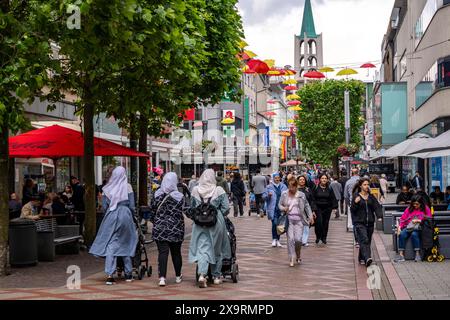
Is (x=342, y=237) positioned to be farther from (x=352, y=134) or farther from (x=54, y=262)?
(x=352, y=134)

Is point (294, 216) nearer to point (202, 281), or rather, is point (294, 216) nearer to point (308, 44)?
point (202, 281)

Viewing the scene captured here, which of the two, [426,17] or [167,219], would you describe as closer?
[167,219]

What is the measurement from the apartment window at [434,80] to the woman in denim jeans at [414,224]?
55.0ft

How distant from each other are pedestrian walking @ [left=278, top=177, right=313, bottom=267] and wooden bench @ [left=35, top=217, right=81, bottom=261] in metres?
4.59

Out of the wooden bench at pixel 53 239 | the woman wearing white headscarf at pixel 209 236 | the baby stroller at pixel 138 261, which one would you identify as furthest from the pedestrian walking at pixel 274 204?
the woman wearing white headscarf at pixel 209 236

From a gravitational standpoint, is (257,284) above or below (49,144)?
below

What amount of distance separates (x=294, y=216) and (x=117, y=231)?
13.6ft

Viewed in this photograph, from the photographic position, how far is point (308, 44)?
16438cm

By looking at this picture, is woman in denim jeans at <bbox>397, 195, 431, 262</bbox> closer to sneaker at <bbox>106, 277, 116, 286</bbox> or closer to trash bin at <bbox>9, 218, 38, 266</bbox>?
sneaker at <bbox>106, 277, 116, 286</bbox>

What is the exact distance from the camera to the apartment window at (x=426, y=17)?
31.2 metres

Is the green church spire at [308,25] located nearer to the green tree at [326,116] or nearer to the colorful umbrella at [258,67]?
the green tree at [326,116]

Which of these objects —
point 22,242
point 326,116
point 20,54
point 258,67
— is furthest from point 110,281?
point 326,116

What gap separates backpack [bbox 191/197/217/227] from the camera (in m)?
11.4
